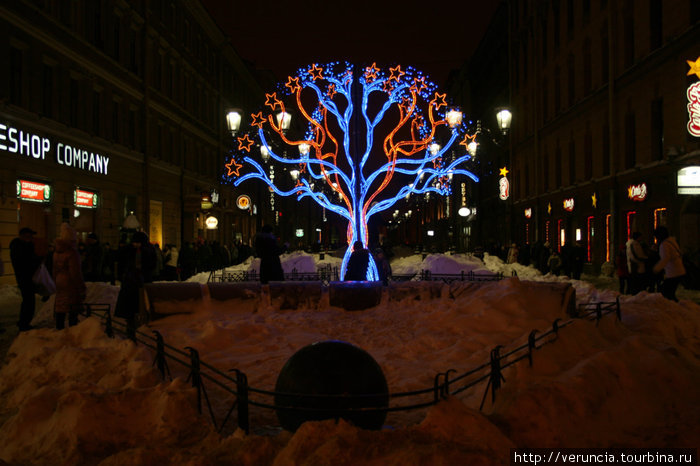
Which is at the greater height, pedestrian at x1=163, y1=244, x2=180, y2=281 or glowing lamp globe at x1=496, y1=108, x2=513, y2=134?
glowing lamp globe at x1=496, y1=108, x2=513, y2=134

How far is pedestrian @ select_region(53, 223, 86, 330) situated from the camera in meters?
9.27

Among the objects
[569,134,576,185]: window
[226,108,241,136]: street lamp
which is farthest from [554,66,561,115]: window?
[226,108,241,136]: street lamp

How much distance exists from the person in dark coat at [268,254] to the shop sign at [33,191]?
10258 mm

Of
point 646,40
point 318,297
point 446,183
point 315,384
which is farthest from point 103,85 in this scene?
point 315,384

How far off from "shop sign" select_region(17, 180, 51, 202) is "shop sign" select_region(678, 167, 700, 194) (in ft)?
63.6

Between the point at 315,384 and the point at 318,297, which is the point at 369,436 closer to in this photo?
the point at 315,384

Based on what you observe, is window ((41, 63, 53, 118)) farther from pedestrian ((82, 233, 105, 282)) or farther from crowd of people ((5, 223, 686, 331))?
pedestrian ((82, 233, 105, 282))

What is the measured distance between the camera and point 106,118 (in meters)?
24.9

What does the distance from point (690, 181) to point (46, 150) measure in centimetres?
1995

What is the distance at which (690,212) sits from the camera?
56.0 feet

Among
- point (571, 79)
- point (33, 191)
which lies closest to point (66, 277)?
point (33, 191)

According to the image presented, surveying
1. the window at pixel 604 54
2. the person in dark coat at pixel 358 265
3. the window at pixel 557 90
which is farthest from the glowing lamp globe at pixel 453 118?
the window at pixel 557 90

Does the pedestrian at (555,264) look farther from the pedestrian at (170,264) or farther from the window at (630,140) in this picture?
the pedestrian at (170,264)

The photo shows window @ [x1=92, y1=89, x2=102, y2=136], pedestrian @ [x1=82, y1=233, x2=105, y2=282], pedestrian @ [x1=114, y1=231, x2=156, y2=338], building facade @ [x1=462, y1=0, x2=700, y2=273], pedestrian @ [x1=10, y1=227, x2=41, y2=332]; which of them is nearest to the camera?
pedestrian @ [x1=114, y1=231, x2=156, y2=338]
